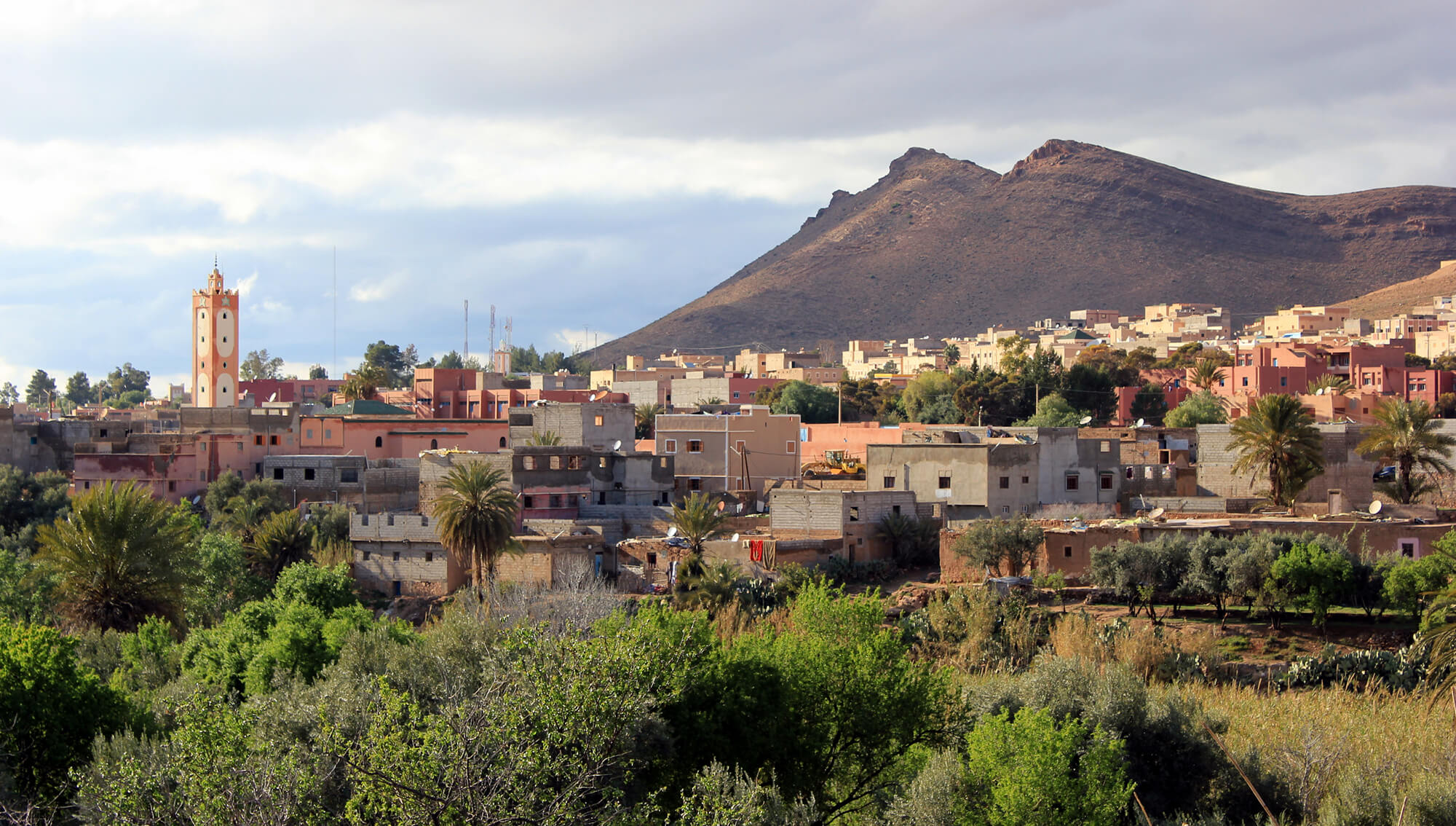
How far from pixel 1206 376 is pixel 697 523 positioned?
3682 cm

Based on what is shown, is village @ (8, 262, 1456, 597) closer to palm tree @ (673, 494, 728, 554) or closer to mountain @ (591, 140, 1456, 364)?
palm tree @ (673, 494, 728, 554)

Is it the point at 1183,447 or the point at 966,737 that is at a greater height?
the point at 1183,447

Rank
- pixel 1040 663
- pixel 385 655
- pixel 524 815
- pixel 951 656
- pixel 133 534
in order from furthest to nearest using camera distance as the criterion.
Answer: pixel 133 534, pixel 951 656, pixel 1040 663, pixel 385 655, pixel 524 815

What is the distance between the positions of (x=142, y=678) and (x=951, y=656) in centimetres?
1220

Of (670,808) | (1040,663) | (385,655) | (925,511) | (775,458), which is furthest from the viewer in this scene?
(775,458)

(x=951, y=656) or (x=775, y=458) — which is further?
(x=775, y=458)

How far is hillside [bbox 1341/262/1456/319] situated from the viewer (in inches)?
4338

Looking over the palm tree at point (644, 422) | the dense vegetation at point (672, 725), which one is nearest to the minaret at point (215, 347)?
the palm tree at point (644, 422)

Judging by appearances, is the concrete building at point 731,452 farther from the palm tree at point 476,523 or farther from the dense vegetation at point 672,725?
the dense vegetation at point 672,725

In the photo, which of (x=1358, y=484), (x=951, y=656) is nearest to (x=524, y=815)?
(x=951, y=656)

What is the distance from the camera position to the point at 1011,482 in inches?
1296

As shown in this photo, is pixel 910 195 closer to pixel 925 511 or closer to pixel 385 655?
pixel 925 511

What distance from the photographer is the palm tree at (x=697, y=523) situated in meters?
29.5

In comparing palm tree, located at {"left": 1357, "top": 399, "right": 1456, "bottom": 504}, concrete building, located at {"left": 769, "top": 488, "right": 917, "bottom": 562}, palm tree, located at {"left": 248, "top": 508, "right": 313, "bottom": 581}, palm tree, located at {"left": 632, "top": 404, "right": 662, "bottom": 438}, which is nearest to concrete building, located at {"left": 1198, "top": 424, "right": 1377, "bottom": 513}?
palm tree, located at {"left": 1357, "top": 399, "right": 1456, "bottom": 504}
